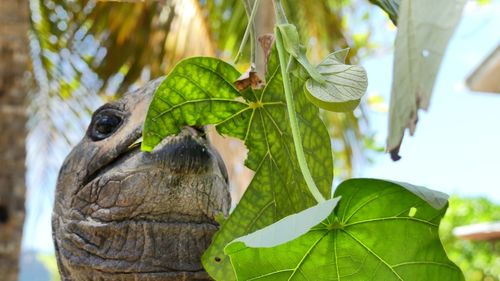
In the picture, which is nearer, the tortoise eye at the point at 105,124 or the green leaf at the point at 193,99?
the green leaf at the point at 193,99

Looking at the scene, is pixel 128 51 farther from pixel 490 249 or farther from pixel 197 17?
pixel 490 249

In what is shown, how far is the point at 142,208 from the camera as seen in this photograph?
740 millimetres

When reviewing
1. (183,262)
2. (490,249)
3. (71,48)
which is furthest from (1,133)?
(490,249)

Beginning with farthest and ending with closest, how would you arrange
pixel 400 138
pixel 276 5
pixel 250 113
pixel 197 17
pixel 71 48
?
pixel 71 48
pixel 197 17
pixel 250 113
pixel 276 5
pixel 400 138

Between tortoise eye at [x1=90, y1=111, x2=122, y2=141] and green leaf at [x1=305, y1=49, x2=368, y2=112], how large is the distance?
12.9 inches

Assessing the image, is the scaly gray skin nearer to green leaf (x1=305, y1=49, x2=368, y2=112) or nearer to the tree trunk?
green leaf (x1=305, y1=49, x2=368, y2=112)

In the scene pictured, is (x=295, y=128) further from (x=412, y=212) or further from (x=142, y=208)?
(x=142, y=208)

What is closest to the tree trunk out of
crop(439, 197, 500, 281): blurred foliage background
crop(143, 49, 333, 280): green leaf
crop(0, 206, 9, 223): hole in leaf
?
crop(0, 206, 9, 223): hole in leaf

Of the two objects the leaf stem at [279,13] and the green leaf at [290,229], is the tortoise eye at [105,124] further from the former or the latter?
the green leaf at [290,229]

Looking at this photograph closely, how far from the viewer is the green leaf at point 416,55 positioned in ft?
1.11

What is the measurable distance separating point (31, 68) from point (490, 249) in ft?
12.8

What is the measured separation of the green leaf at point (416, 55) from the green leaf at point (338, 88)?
94 mm

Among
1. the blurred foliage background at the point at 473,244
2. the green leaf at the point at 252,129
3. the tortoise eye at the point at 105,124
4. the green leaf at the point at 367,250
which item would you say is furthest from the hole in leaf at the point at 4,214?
the blurred foliage background at the point at 473,244

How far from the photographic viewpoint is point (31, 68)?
14.7 feet
